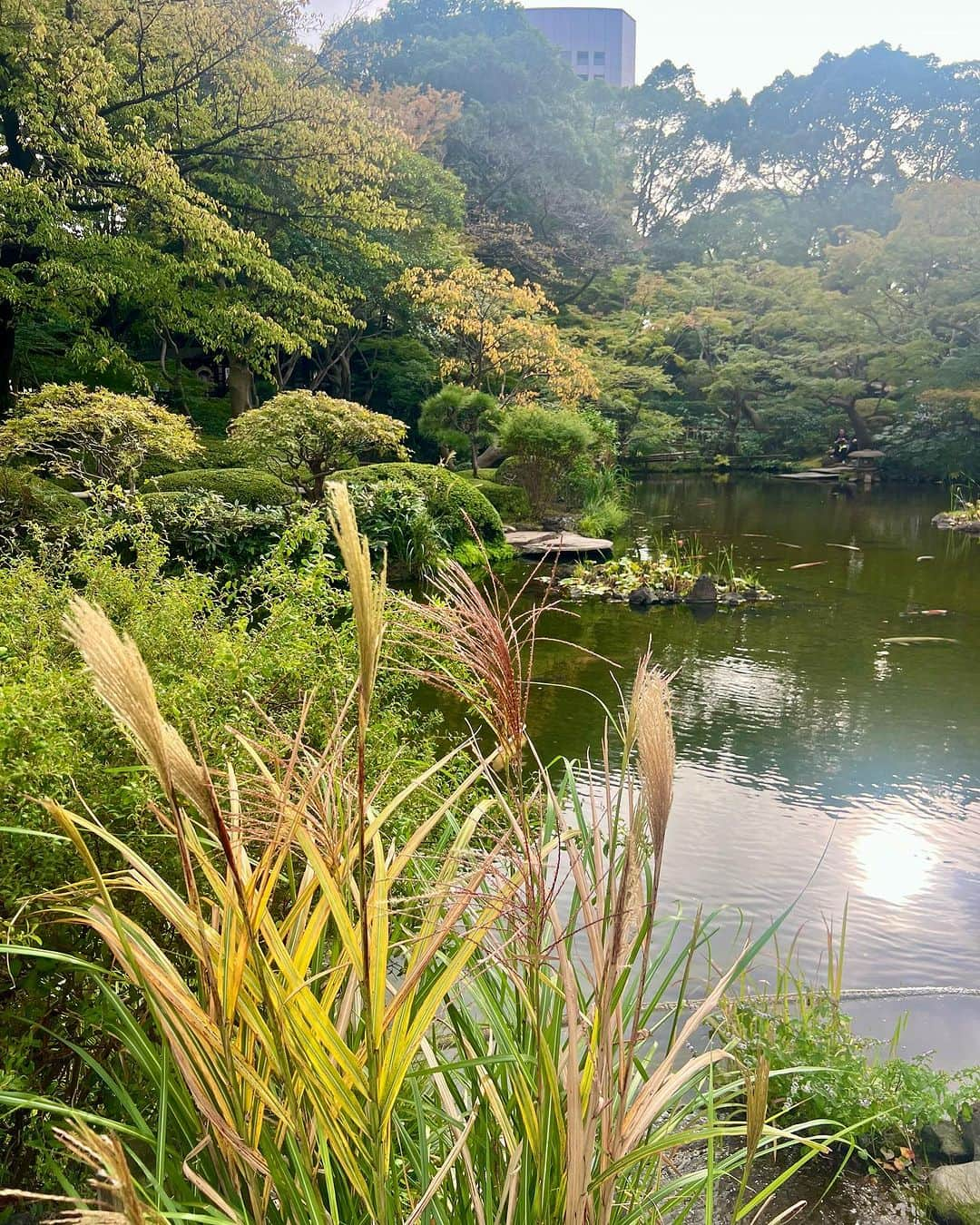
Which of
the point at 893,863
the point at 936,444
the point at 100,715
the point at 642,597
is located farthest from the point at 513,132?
the point at 100,715

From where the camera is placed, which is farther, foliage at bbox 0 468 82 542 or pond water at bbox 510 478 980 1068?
foliage at bbox 0 468 82 542

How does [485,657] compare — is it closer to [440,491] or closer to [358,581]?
[358,581]

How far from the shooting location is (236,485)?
802cm

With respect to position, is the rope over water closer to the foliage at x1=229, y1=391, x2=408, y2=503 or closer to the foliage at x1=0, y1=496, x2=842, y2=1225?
the foliage at x1=0, y1=496, x2=842, y2=1225

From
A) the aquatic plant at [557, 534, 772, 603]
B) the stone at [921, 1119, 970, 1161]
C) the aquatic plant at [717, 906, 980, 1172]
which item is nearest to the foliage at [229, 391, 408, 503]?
the aquatic plant at [557, 534, 772, 603]

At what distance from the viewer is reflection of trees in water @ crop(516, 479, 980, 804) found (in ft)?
15.5

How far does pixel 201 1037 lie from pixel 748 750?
4.38m

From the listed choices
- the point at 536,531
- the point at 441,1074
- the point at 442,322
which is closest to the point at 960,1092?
the point at 441,1074

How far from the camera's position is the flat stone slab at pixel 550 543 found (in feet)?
33.4

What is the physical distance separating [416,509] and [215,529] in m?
2.17

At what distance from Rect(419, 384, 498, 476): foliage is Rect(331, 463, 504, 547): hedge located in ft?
10.00

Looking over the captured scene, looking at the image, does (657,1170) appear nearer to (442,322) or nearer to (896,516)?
(442,322)

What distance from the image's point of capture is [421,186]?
1552 cm

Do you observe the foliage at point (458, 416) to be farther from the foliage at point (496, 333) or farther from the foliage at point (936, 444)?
the foliage at point (936, 444)
